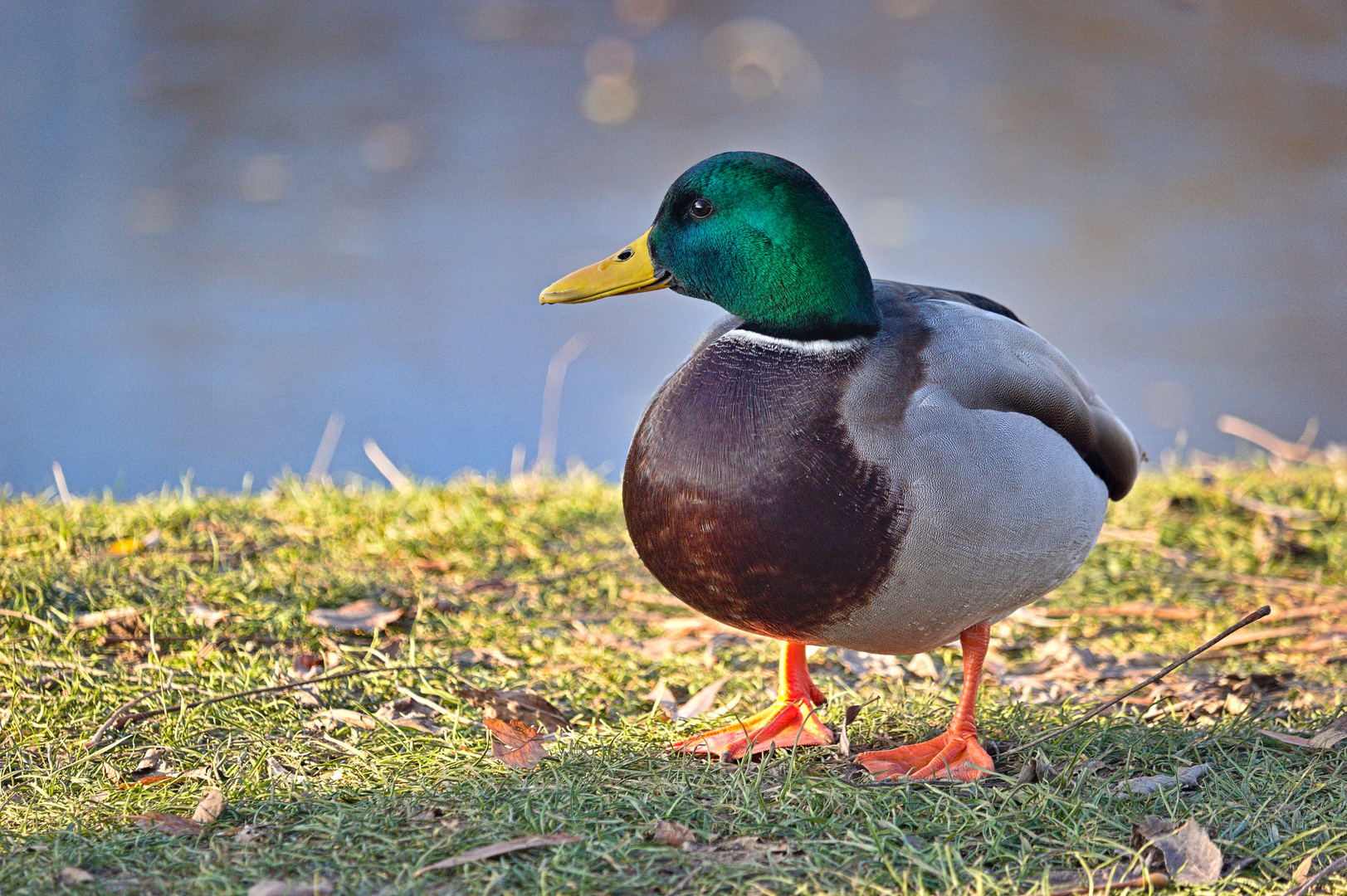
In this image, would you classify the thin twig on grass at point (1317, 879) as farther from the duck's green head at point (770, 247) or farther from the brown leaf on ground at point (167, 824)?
the brown leaf on ground at point (167, 824)

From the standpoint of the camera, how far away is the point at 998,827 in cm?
196

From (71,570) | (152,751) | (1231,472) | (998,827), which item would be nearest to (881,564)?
(998,827)

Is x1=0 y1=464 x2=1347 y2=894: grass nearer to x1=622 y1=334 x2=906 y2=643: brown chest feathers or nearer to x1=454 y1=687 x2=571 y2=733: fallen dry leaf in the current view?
x1=454 y1=687 x2=571 y2=733: fallen dry leaf

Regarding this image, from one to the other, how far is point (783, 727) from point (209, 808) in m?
1.10

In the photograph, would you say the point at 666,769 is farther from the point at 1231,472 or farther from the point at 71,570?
the point at 1231,472

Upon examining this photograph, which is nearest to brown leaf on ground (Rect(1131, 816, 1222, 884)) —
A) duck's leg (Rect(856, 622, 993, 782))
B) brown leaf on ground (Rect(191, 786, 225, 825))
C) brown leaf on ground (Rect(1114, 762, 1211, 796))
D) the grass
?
the grass

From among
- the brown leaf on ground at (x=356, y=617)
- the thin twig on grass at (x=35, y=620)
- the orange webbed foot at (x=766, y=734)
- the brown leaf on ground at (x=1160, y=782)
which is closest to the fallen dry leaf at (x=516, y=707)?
the orange webbed foot at (x=766, y=734)

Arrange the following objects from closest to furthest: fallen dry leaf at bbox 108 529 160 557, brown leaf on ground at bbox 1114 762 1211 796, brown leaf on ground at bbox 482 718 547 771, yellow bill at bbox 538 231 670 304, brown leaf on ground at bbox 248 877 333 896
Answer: brown leaf on ground at bbox 248 877 333 896
brown leaf on ground at bbox 1114 762 1211 796
brown leaf on ground at bbox 482 718 547 771
yellow bill at bbox 538 231 670 304
fallen dry leaf at bbox 108 529 160 557

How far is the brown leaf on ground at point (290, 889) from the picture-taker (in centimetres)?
173

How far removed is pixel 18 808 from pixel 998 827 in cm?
165

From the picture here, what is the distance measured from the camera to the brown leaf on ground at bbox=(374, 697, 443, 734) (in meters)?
2.54

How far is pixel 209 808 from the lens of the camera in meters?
2.04

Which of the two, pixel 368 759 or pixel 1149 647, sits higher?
pixel 368 759

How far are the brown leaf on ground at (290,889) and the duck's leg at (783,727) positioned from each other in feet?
2.58
